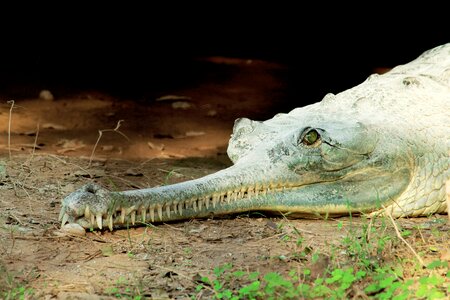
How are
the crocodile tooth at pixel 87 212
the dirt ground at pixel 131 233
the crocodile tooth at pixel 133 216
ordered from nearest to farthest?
the dirt ground at pixel 131 233 → the crocodile tooth at pixel 87 212 → the crocodile tooth at pixel 133 216

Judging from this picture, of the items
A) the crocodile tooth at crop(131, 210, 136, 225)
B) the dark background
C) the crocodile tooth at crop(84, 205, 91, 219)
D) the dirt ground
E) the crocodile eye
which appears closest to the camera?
the dirt ground

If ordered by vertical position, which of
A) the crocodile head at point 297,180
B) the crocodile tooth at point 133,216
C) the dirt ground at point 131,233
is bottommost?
the dirt ground at point 131,233

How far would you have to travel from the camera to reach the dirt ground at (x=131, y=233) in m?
3.88

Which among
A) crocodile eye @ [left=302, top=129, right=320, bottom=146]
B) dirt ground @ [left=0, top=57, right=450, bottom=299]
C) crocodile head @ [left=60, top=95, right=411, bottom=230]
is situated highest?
crocodile eye @ [left=302, top=129, right=320, bottom=146]

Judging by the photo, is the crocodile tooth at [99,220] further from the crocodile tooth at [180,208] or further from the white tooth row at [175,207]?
the crocodile tooth at [180,208]

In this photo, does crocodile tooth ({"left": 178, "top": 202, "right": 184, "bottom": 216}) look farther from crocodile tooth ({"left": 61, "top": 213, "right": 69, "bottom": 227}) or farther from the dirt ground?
crocodile tooth ({"left": 61, "top": 213, "right": 69, "bottom": 227})

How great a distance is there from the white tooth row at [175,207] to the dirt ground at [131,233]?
93 millimetres

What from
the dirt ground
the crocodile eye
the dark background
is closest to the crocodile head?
the crocodile eye

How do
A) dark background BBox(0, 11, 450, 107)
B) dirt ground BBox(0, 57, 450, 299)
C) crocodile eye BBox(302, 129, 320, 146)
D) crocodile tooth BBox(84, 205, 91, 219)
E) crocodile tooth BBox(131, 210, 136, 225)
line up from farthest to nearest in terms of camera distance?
dark background BBox(0, 11, 450, 107) → crocodile eye BBox(302, 129, 320, 146) → crocodile tooth BBox(131, 210, 136, 225) → crocodile tooth BBox(84, 205, 91, 219) → dirt ground BBox(0, 57, 450, 299)

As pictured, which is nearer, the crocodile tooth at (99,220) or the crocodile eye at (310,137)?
A: the crocodile tooth at (99,220)

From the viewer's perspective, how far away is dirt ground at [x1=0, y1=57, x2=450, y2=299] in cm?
388

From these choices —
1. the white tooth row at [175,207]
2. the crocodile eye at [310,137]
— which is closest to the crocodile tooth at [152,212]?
the white tooth row at [175,207]

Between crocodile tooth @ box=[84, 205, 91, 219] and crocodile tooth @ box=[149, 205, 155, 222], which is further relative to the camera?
crocodile tooth @ box=[149, 205, 155, 222]

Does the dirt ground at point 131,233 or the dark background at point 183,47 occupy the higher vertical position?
Result: the dark background at point 183,47
